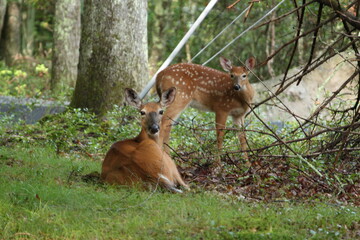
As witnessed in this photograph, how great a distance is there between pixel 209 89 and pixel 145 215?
13.8 ft

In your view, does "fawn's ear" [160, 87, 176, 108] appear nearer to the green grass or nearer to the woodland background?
the woodland background

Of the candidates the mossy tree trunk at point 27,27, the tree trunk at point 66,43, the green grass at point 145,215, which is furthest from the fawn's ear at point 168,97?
the mossy tree trunk at point 27,27

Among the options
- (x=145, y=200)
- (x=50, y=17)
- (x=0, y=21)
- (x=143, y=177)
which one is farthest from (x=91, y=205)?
(x=50, y=17)

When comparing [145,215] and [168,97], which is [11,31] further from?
[145,215]

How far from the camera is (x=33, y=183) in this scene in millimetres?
5957

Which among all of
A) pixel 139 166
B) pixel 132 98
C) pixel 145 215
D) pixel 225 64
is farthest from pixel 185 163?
pixel 145 215

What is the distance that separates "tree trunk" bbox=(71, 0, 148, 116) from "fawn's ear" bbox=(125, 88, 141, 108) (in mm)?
2994

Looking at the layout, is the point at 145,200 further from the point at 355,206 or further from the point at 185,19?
the point at 185,19

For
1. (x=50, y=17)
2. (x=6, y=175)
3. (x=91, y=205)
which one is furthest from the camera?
(x=50, y=17)

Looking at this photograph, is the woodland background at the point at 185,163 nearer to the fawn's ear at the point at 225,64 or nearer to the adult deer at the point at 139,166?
the adult deer at the point at 139,166

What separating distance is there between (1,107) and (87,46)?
2465 mm

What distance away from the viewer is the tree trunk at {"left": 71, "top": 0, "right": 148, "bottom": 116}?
10.5 m

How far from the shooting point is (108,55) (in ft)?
34.6

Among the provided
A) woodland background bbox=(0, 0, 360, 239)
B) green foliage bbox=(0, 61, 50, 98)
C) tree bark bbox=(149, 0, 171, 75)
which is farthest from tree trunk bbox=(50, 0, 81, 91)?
tree bark bbox=(149, 0, 171, 75)
